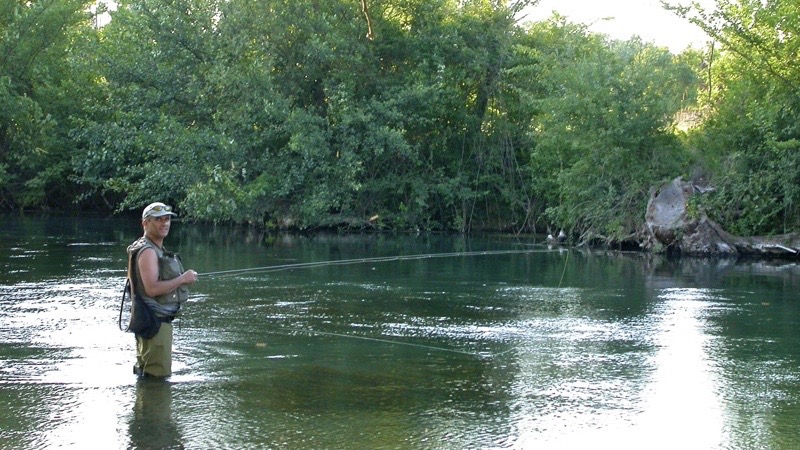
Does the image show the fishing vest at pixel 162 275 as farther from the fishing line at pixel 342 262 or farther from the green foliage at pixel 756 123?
the green foliage at pixel 756 123

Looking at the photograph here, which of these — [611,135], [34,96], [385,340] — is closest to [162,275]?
[385,340]

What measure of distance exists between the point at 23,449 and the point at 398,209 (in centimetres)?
2670

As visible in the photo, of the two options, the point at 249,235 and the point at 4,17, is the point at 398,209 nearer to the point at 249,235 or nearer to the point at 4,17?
the point at 249,235

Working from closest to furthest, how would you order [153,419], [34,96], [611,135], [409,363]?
[153,419]
[409,363]
[611,135]
[34,96]

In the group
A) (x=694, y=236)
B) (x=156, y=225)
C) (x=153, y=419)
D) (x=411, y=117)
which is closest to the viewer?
(x=153, y=419)

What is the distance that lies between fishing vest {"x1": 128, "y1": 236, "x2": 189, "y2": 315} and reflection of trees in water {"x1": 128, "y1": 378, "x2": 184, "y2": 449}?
0.61m

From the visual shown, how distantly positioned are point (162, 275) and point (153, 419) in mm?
1487

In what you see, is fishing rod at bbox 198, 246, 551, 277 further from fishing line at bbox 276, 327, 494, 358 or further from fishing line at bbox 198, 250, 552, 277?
fishing line at bbox 276, 327, 494, 358

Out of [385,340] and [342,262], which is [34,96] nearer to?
[342,262]

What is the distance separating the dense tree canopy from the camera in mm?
25250

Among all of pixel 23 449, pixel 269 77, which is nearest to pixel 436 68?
pixel 269 77

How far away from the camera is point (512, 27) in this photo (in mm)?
33281

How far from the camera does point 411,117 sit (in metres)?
31.3

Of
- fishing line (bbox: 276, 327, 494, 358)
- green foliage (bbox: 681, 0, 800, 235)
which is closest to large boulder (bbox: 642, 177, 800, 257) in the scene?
green foliage (bbox: 681, 0, 800, 235)
